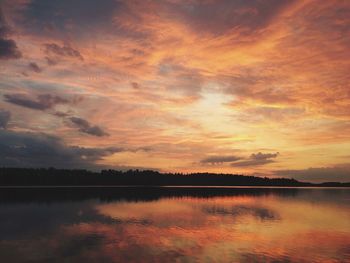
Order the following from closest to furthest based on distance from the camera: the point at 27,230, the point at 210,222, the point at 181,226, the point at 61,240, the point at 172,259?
the point at 172,259 < the point at 61,240 < the point at 27,230 < the point at 181,226 < the point at 210,222

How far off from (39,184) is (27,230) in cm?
16315

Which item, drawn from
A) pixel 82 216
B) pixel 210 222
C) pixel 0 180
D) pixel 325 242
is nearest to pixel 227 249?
pixel 325 242

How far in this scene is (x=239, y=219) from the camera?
177ft

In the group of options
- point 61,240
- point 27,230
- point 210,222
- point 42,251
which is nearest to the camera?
point 42,251

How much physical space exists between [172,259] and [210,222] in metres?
22.7

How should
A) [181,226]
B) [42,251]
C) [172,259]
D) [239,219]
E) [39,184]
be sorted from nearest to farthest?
[172,259]
[42,251]
[181,226]
[239,219]
[39,184]

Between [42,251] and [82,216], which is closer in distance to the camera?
[42,251]

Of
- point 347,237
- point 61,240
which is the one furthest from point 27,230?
point 347,237

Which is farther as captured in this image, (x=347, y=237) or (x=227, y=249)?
(x=347, y=237)

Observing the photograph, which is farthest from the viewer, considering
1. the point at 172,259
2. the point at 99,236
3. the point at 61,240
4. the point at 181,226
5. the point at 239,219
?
the point at 239,219

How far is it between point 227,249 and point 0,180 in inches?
6536

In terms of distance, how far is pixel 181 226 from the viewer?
4662cm

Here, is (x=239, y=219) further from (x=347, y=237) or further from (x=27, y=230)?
(x=27, y=230)

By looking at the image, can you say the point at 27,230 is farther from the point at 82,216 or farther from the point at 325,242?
the point at 325,242
